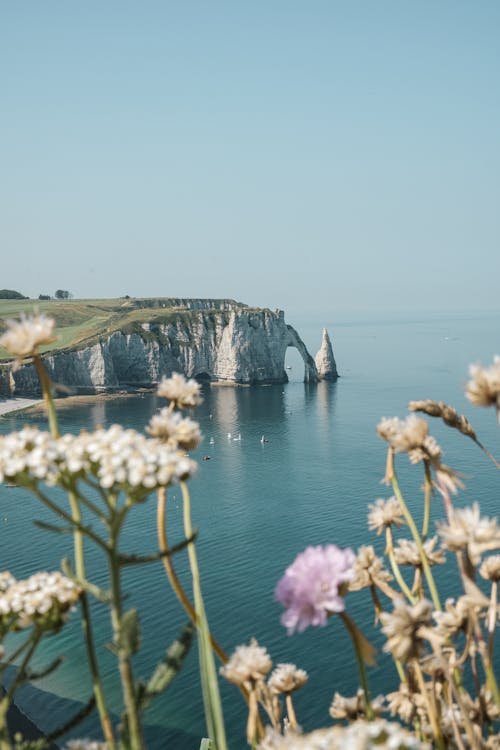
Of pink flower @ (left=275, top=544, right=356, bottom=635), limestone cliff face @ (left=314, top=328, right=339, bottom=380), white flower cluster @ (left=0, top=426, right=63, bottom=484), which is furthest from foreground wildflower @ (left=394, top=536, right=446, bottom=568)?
limestone cliff face @ (left=314, top=328, right=339, bottom=380)

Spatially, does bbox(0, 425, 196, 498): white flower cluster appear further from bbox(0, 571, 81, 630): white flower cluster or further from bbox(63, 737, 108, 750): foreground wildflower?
bbox(63, 737, 108, 750): foreground wildflower

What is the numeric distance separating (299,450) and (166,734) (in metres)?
53.9

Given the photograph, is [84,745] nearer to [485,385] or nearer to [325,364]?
[485,385]

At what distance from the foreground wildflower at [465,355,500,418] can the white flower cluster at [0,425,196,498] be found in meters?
1.26

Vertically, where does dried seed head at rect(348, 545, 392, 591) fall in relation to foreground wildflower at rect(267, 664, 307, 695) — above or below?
above

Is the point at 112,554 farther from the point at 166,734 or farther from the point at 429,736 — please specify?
the point at 166,734

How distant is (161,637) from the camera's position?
113 feet

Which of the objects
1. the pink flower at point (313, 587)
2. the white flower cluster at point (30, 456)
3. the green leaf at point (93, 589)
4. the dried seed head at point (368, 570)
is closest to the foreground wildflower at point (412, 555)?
the dried seed head at point (368, 570)

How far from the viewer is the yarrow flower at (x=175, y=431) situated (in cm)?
334

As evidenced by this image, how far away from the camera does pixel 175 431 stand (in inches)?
133

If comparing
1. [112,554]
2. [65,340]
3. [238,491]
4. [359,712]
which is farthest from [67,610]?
[65,340]

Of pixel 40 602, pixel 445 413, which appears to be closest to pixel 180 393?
pixel 40 602

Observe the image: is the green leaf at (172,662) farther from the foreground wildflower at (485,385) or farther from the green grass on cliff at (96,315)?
the green grass on cliff at (96,315)

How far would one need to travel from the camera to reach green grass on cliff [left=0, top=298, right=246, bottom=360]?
134 m
